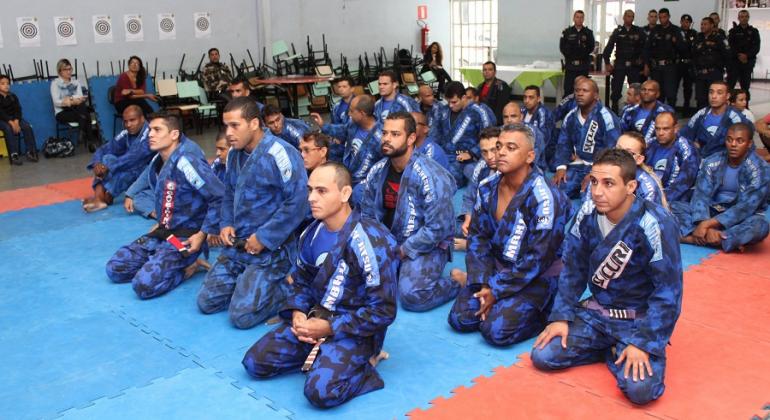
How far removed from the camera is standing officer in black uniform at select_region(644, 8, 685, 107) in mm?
13672

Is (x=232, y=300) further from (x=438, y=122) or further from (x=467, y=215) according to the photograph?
(x=438, y=122)

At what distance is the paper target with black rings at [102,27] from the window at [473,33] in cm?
891

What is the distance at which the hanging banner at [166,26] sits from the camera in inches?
578

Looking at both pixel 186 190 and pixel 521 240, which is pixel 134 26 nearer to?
pixel 186 190

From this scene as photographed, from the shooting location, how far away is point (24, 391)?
4328 millimetres

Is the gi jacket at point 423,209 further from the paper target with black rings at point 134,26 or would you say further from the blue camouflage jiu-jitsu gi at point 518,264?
the paper target with black rings at point 134,26

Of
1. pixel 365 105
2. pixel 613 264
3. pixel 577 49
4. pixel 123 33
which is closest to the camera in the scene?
pixel 613 264

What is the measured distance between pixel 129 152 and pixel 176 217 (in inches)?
100

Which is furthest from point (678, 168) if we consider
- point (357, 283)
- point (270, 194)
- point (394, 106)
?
point (357, 283)

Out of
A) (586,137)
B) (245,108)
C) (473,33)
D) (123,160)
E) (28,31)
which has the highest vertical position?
(28,31)

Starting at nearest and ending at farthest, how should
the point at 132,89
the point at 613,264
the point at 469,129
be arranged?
the point at 613,264 → the point at 469,129 → the point at 132,89

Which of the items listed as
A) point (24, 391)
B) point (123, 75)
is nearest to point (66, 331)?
point (24, 391)

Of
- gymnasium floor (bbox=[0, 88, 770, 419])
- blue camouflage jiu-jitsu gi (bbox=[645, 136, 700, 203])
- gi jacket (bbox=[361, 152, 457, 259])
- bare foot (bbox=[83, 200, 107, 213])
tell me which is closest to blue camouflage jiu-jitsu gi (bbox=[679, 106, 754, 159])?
blue camouflage jiu-jitsu gi (bbox=[645, 136, 700, 203])

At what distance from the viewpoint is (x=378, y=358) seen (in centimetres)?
438
